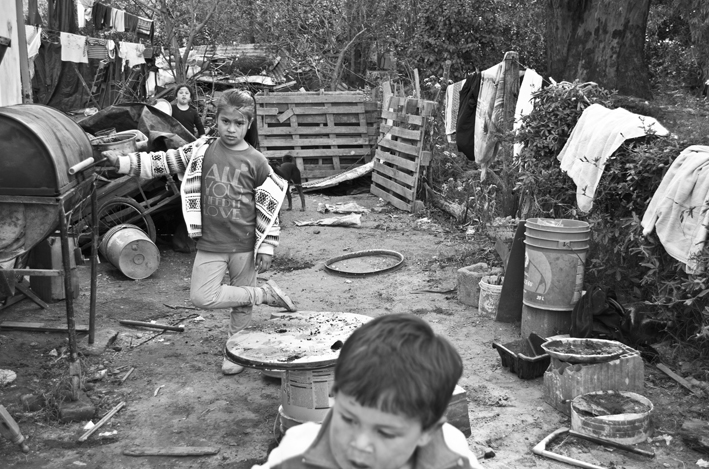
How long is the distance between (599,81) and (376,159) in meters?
5.14

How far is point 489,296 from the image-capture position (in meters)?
6.68

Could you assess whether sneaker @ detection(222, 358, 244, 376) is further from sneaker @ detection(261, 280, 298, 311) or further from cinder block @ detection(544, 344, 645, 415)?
cinder block @ detection(544, 344, 645, 415)

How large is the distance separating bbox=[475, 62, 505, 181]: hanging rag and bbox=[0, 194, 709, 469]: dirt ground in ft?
4.11

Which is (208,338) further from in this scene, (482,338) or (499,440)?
(499,440)

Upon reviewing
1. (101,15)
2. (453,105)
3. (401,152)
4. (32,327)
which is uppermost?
(101,15)

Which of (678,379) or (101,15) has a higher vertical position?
(101,15)

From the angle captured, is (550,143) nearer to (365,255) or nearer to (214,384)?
(365,255)

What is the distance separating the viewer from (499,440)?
4.29 m

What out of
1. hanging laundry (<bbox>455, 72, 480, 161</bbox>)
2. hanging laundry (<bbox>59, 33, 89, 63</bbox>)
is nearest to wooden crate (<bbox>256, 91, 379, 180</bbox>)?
hanging laundry (<bbox>59, 33, 89, 63</bbox>)

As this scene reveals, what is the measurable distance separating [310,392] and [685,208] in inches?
113

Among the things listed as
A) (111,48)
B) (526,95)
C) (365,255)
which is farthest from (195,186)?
(111,48)

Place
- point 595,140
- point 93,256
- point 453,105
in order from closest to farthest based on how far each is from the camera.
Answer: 1. point 93,256
2. point 595,140
3. point 453,105

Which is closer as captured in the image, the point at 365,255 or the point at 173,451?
the point at 173,451

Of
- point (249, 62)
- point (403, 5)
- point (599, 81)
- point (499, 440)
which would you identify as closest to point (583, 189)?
point (499, 440)
